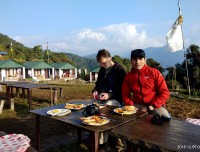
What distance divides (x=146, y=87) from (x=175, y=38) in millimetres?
7628

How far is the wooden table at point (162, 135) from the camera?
6.88 ft

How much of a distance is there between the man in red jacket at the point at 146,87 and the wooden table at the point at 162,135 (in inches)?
28.8

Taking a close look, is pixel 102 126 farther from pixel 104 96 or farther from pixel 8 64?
pixel 8 64

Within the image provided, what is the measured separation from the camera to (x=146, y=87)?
364 cm

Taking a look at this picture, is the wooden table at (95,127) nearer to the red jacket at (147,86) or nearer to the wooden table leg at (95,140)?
the wooden table leg at (95,140)

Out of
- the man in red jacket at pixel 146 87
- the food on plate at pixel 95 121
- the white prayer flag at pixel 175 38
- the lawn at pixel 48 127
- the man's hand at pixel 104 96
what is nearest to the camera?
the food on plate at pixel 95 121

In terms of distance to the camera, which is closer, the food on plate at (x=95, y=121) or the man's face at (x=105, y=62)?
the food on plate at (x=95, y=121)

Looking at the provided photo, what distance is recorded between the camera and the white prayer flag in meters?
10.4

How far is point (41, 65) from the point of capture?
37.1 meters
